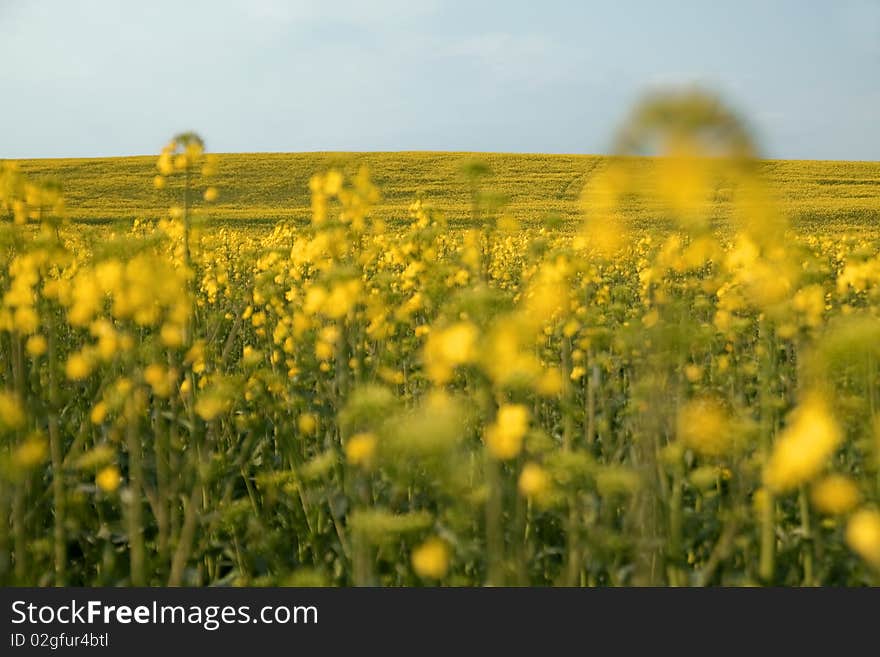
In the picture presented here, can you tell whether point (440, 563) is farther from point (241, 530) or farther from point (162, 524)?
point (241, 530)

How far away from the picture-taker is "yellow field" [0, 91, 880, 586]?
1.87m

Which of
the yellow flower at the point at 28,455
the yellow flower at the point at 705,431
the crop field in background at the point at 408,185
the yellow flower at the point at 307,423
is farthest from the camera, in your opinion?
the crop field in background at the point at 408,185

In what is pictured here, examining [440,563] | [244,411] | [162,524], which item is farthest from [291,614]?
[244,411]

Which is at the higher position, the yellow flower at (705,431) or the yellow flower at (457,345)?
the yellow flower at (457,345)

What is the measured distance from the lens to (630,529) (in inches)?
86.4

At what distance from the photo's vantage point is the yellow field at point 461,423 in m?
1.87

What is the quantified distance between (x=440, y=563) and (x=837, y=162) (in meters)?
45.1

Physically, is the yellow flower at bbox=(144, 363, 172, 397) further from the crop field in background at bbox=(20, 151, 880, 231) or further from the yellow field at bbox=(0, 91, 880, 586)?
the crop field in background at bbox=(20, 151, 880, 231)

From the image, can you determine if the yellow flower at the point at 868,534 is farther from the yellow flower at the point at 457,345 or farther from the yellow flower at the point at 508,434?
the yellow flower at the point at 457,345

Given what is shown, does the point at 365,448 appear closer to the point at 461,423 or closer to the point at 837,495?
the point at 461,423

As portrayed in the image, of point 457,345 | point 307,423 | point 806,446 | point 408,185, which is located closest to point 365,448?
point 457,345

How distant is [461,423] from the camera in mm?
2434

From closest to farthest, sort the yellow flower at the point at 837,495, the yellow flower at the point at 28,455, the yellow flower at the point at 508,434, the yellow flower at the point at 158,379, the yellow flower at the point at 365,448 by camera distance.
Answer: the yellow flower at the point at 837,495 → the yellow flower at the point at 508,434 → the yellow flower at the point at 365,448 → the yellow flower at the point at 28,455 → the yellow flower at the point at 158,379

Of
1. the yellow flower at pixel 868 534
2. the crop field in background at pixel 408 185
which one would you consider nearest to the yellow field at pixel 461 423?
the yellow flower at pixel 868 534
